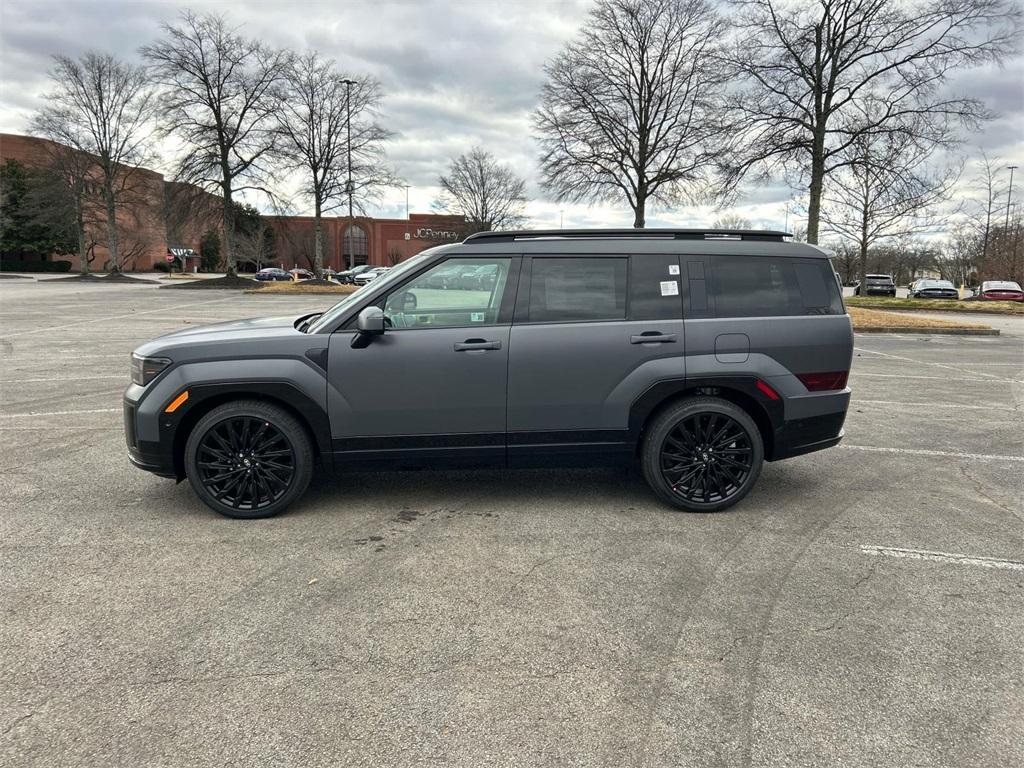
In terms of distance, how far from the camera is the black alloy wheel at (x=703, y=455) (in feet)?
14.5

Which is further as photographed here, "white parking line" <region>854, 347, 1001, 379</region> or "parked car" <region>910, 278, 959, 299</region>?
"parked car" <region>910, 278, 959, 299</region>

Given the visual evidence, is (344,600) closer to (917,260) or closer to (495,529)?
(495,529)

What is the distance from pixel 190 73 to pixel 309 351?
1477 inches

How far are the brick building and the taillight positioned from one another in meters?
37.3

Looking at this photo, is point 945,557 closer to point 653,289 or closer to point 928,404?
point 653,289

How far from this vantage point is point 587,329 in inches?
171

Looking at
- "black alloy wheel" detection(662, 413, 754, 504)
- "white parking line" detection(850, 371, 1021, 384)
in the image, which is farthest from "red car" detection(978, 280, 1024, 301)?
"black alloy wheel" detection(662, 413, 754, 504)

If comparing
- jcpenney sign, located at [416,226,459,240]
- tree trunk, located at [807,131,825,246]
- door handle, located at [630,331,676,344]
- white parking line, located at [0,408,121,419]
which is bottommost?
white parking line, located at [0,408,121,419]

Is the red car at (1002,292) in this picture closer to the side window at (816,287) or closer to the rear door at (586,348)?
the side window at (816,287)

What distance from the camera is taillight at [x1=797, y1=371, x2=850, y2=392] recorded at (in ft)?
14.8

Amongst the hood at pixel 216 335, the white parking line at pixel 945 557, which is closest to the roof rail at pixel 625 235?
the hood at pixel 216 335

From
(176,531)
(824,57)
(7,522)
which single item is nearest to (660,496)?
(176,531)

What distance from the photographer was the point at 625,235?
4.53 meters

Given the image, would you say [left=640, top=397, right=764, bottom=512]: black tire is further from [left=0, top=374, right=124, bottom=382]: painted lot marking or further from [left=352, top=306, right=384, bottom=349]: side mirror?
[left=0, top=374, right=124, bottom=382]: painted lot marking
